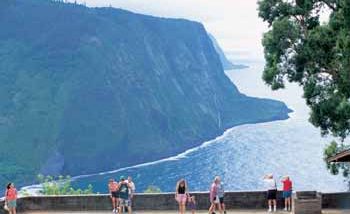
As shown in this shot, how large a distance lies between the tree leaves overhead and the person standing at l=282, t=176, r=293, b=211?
3.89 m

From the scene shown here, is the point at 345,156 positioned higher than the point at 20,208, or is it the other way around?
the point at 345,156

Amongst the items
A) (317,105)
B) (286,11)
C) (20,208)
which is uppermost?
(286,11)

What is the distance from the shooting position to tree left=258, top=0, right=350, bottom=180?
24.8 m

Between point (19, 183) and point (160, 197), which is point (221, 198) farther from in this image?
point (19, 183)

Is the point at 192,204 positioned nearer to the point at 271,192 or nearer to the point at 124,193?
the point at 124,193

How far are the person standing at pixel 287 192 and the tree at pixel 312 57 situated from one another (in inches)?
153

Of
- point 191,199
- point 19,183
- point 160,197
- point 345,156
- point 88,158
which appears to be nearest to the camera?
point 345,156

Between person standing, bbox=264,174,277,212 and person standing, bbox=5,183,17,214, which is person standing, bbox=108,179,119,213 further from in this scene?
person standing, bbox=264,174,277,212

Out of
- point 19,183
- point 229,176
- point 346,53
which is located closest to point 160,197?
point 346,53

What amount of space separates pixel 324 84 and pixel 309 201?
6594mm

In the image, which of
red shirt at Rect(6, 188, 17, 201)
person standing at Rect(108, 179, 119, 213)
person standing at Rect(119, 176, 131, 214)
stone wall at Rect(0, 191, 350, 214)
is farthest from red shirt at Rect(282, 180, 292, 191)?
red shirt at Rect(6, 188, 17, 201)

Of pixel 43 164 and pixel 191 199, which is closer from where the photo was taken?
pixel 191 199

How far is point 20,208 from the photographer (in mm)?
26438

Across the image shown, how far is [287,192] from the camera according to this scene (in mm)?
23891
